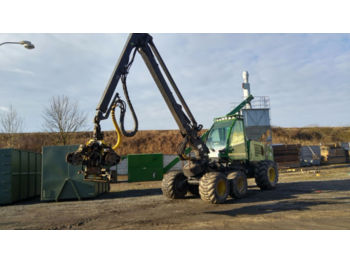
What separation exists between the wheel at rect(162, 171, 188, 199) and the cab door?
2278 millimetres

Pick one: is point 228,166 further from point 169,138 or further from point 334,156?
point 169,138

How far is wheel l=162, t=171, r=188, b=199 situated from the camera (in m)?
10.8

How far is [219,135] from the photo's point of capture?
454 inches

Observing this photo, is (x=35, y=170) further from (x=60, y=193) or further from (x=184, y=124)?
(x=184, y=124)

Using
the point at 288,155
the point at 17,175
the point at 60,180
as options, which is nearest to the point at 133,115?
the point at 60,180

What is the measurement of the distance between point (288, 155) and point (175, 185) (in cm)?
2131

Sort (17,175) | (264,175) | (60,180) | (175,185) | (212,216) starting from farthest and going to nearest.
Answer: (17,175) < (60,180) < (264,175) < (175,185) < (212,216)

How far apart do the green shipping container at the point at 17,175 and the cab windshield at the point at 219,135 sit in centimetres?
939

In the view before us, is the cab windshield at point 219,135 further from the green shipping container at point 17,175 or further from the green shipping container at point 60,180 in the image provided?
the green shipping container at point 17,175

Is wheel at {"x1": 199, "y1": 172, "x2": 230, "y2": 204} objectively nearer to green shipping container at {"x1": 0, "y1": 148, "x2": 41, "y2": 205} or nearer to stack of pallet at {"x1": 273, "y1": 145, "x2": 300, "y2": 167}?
green shipping container at {"x1": 0, "y1": 148, "x2": 41, "y2": 205}

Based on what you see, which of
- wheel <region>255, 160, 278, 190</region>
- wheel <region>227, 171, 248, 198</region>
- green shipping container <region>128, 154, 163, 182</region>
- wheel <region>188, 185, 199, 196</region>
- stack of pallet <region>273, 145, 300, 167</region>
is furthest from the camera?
stack of pallet <region>273, 145, 300, 167</region>

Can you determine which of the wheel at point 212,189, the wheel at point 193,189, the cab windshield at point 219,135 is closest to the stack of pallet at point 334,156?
the cab windshield at point 219,135

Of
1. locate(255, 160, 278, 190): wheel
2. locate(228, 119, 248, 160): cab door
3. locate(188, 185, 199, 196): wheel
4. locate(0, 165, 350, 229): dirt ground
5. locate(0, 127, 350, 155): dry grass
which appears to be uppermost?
locate(0, 127, 350, 155): dry grass

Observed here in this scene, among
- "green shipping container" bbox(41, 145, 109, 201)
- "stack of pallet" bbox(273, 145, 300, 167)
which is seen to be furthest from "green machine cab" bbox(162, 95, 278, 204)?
"stack of pallet" bbox(273, 145, 300, 167)
